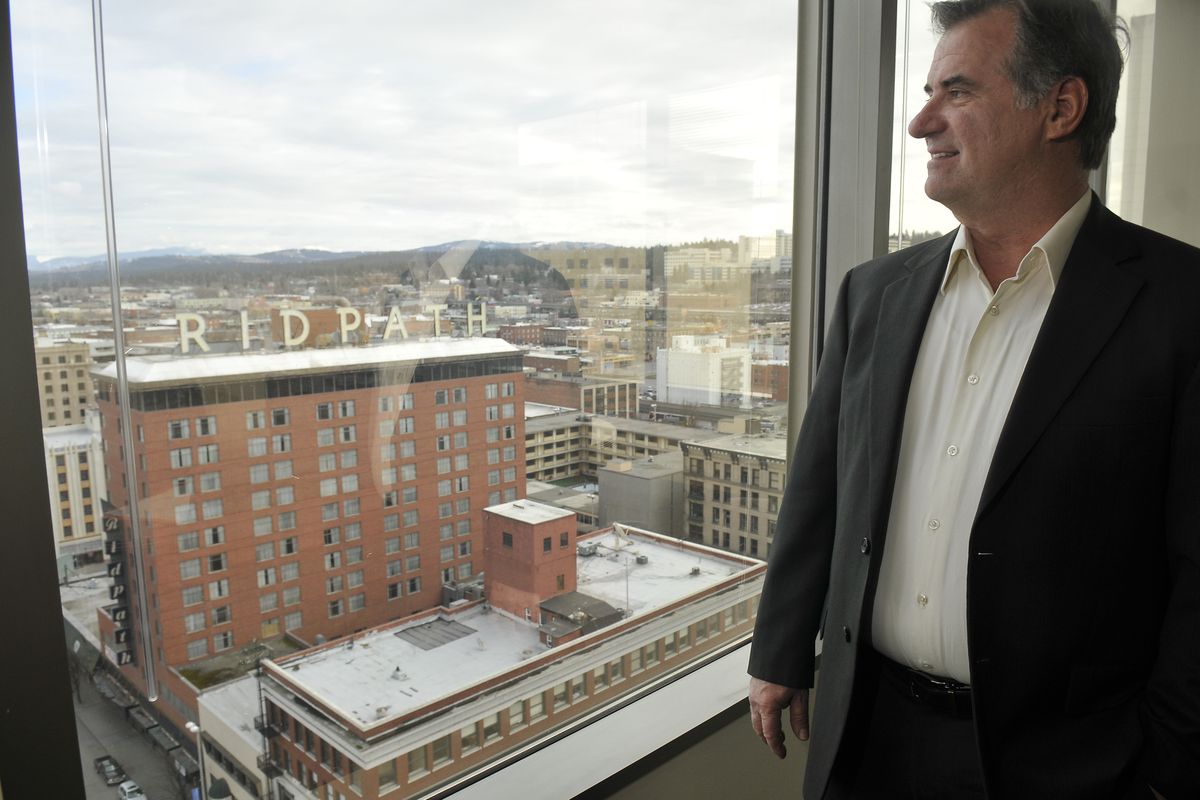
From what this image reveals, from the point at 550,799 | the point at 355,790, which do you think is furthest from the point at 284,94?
the point at 550,799

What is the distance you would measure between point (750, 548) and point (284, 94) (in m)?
1.98

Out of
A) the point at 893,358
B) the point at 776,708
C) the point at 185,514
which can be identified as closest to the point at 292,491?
the point at 185,514

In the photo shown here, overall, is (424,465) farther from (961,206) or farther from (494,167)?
(961,206)

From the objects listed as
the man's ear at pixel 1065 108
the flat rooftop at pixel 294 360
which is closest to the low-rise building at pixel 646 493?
the flat rooftop at pixel 294 360

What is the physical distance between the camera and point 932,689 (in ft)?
4.74

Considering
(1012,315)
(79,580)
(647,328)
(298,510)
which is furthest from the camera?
(647,328)

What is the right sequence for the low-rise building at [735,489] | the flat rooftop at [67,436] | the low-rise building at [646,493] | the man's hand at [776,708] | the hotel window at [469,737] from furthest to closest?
the low-rise building at [735,489] → the low-rise building at [646,493] → the hotel window at [469,737] → the man's hand at [776,708] → the flat rooftop at [67,436]

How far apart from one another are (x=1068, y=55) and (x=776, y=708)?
4.48 ft

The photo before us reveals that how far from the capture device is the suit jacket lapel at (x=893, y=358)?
147 centimetres

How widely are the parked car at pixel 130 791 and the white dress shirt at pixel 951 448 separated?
4.38 feet

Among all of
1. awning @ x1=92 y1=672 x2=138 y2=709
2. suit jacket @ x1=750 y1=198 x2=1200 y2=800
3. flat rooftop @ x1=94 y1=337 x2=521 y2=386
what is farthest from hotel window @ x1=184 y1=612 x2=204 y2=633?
suit jacket @ x1=750 y1=198 x2=1200 y2=800

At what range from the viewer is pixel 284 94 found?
1469 millimetres

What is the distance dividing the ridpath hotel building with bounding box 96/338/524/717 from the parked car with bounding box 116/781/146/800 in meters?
0.13

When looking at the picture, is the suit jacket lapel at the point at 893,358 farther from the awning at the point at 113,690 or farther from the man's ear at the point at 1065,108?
the awning at the point at 113,690
